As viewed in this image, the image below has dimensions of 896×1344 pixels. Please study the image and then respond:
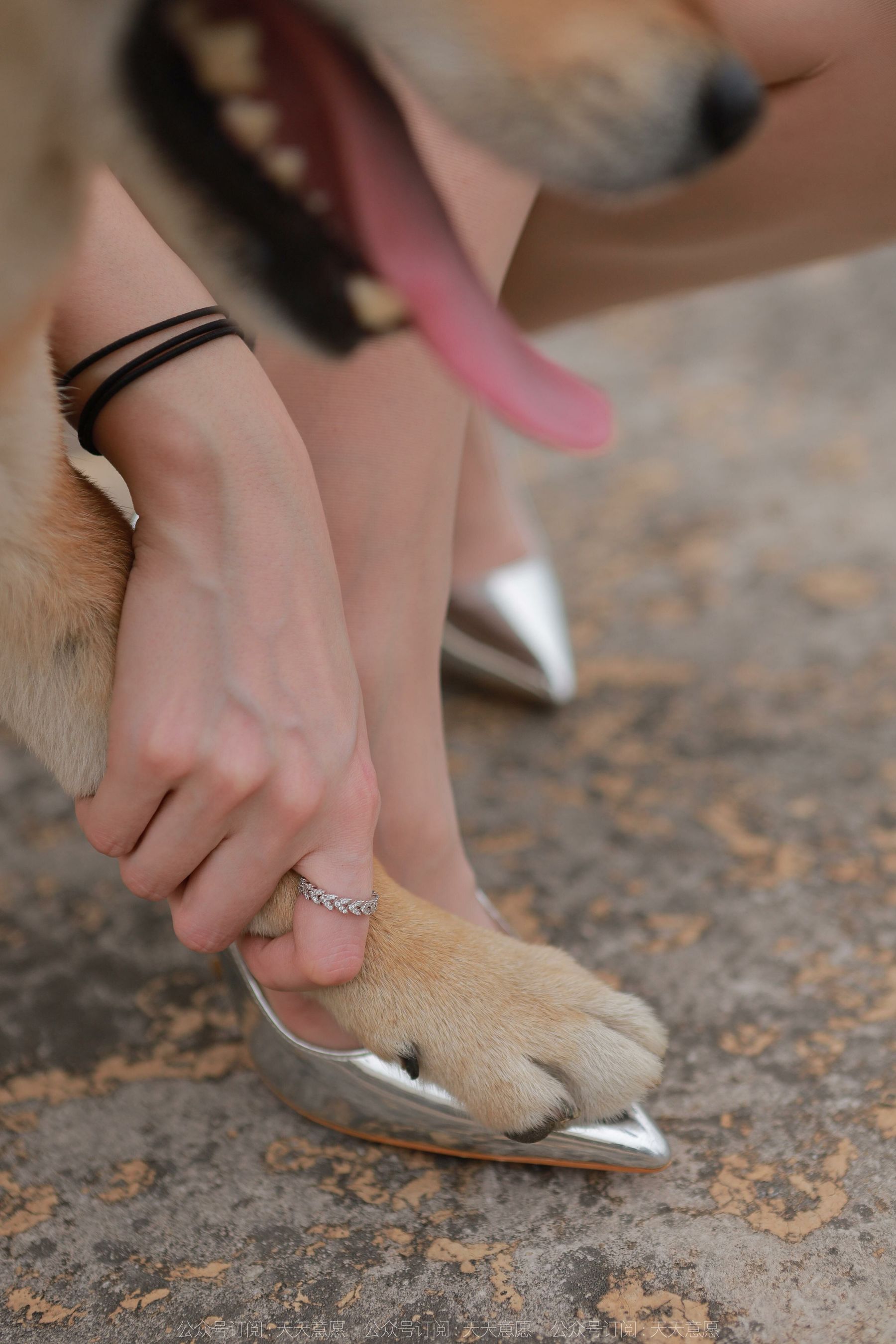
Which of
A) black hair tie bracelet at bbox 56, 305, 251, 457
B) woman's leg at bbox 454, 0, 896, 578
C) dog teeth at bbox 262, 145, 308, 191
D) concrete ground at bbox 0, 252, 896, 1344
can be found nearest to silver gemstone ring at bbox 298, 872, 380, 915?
concrete ground at bbox 0, 252, 896, 1344

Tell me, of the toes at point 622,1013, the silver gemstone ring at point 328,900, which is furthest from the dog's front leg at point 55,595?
the toes at point 622,1013

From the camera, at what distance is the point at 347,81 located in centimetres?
62

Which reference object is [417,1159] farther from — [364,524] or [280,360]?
[280,360]

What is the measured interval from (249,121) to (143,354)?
29 centimetres

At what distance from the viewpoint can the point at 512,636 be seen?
1591 mm

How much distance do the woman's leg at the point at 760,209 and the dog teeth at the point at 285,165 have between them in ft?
1.53

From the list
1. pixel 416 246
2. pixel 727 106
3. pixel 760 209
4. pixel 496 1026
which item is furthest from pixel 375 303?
pixel 760 209

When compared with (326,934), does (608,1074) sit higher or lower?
lower

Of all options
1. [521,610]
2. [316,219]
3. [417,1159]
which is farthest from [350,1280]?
[521,610]

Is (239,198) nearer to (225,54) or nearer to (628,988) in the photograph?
(225,54)

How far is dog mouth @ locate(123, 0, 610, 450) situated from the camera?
598 millimetres

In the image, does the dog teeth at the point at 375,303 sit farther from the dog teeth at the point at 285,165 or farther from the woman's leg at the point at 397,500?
the woman's leg at the point at 397,500

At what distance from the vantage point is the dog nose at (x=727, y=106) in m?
0.61

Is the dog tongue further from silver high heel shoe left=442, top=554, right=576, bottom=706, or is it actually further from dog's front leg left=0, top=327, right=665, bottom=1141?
silver high heel shoe left=442, top=554, right=576, bottom=706
